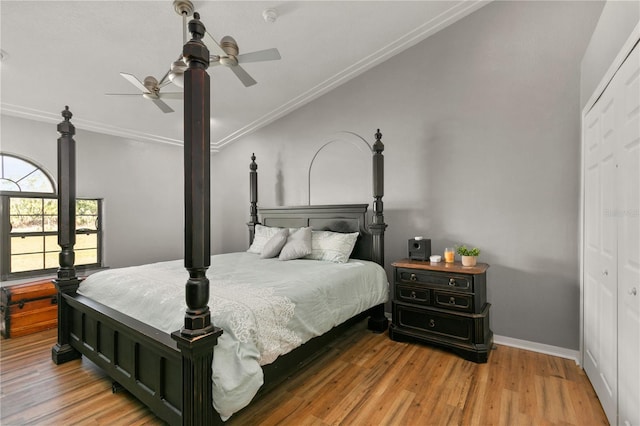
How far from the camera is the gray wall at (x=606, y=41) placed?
64.8 inches

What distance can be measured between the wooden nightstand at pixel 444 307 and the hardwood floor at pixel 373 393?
0.15 meters

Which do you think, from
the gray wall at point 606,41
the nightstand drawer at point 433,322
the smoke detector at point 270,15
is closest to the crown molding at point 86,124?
the smoke detector at point 270,15

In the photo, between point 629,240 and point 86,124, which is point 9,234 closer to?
point 86,124

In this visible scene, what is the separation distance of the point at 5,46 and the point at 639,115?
4.60 meters

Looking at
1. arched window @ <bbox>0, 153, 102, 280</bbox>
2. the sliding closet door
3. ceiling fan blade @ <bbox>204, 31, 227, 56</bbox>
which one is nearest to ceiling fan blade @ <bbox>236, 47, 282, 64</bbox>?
ceiling fan blade @ <bbox>204, 31, 227, 56</bbox>

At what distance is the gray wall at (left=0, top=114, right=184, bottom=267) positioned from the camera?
388 cm

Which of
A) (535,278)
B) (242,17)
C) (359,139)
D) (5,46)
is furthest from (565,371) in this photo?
(5,46)

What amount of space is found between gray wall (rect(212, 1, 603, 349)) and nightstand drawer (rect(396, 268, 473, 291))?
1.93 ft

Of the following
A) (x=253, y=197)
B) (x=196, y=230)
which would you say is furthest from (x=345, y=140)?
(x=196, y=230)

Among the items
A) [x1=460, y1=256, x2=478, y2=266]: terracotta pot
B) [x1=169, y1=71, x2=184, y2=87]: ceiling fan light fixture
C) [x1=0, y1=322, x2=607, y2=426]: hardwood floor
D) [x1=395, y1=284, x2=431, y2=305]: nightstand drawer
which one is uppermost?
[x1=169, y1=71, x2=184, y2=87]: ceiling fan light fixture

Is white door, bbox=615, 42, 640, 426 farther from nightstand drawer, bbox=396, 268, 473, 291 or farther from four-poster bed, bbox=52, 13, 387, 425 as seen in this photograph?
four-poster bed, bbox=52, 13, 387, 425

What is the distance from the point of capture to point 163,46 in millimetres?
2912

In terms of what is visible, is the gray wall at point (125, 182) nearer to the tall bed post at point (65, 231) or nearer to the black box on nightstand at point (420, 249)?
the tall bed post at point (65, 231)

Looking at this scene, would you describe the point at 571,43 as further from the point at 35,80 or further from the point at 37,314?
the point at 37,314
